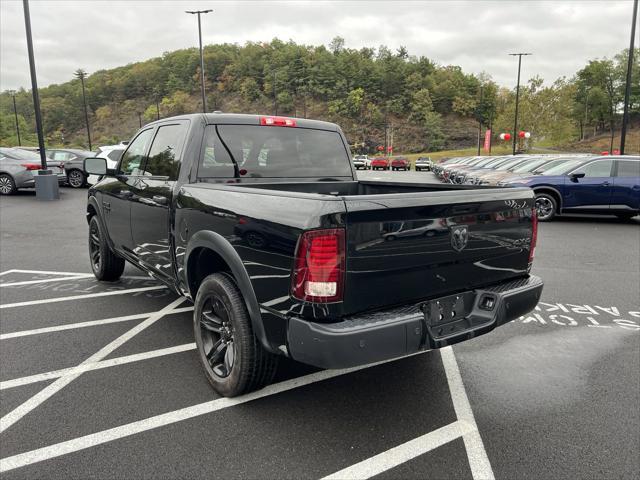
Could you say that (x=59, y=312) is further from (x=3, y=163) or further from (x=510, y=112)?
(x=510, y=112)

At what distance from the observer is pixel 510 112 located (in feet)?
233

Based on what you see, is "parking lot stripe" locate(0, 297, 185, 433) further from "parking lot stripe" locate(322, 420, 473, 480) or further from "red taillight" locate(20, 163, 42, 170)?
"red taillight" locate(20, 163, 42, 170)

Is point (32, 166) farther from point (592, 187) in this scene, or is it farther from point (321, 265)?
point (321, 265)

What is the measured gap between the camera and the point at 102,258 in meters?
5.70

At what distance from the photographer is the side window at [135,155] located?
463cm

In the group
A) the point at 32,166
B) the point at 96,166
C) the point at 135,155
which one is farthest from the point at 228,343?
the point at 32,166

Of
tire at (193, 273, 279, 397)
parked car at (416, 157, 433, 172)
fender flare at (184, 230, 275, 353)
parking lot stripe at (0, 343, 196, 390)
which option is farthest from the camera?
parked car at (416, 157, 433, 172)

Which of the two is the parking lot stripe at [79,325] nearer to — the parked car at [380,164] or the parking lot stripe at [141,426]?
the parking lot stripe at [141,426]

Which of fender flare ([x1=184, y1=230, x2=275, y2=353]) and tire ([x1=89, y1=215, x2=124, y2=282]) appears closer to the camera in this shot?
fender flare ([x1=184, y1=230, x2=275, y2=353])

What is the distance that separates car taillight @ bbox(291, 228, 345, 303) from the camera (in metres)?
2.34

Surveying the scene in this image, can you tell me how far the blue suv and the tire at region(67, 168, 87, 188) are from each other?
15.7 m

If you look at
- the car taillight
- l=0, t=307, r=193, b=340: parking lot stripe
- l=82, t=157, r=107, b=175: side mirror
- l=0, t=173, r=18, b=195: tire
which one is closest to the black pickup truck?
the car taillight

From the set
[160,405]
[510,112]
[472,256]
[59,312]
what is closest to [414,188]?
[472,256]

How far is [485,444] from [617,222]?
449 inches
